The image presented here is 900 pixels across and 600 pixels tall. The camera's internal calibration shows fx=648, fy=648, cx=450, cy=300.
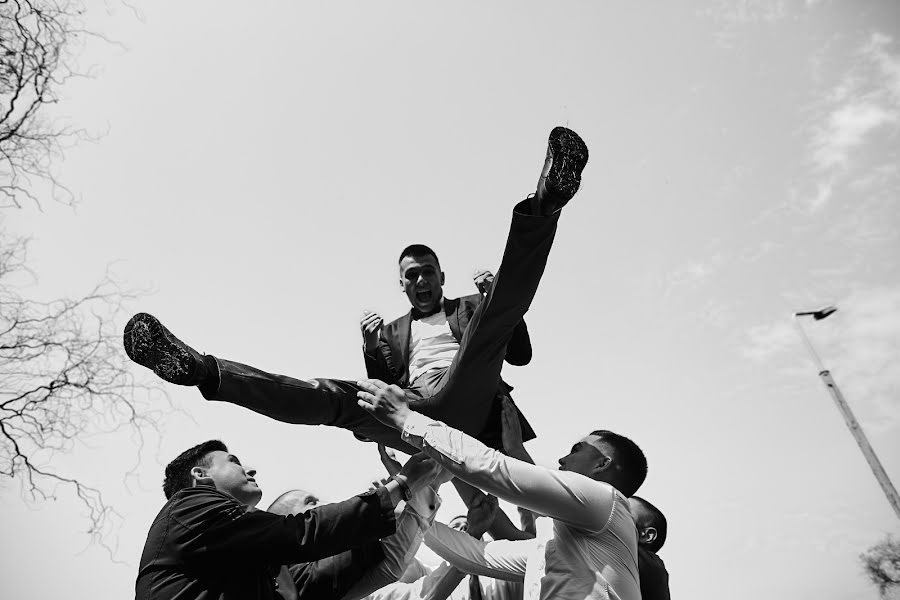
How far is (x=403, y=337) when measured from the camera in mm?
4953

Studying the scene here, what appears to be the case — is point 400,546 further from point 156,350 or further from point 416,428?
point 156,350

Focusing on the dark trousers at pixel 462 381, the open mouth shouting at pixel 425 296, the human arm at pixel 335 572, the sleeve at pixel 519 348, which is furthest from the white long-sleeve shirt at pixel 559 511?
the open mouth shouting at pixel 425 296

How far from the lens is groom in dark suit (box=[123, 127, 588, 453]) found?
3402 millimetres

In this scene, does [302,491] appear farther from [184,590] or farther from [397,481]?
[184,590]

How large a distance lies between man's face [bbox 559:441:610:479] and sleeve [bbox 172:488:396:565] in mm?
1150

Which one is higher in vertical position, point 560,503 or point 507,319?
point 507,319

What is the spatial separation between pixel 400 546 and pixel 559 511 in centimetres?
123

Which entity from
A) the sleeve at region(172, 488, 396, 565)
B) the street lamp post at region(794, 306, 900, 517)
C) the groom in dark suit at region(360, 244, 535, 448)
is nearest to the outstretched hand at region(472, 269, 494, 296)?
the groom in dark suit at region(360, 244, 535, 448)

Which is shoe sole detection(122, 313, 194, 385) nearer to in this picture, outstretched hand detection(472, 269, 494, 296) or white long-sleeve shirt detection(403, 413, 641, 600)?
white long-sleeve shirt detection(403, 413, 641, 600)

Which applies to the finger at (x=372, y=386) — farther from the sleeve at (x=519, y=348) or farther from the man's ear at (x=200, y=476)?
the sleeve at (x=519, y=348)

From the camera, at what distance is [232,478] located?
3809 mm

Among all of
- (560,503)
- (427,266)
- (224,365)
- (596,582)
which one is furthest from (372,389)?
(427,266)

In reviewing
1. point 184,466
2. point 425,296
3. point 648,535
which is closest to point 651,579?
point 648,535

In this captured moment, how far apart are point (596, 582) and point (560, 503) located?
1.33 ft
